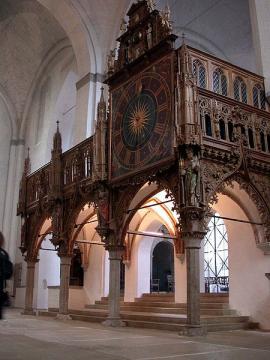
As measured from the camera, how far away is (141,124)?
1232 centimetres

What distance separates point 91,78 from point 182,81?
10.1 m

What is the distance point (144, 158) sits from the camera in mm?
11867

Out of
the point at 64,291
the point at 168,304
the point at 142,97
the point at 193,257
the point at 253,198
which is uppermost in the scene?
the point at 142,97

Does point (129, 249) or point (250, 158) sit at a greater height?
point (250, 158)

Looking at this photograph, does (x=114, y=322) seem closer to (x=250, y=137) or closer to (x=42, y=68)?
(x=250, y=137)

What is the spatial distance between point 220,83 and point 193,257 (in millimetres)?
4759

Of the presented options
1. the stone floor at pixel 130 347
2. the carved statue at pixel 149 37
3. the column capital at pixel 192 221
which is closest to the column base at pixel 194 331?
the stone floor at pixel 130 347

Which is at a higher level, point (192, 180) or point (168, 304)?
point (192, 180)

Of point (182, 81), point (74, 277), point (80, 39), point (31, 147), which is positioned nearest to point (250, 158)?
point (182, 81)

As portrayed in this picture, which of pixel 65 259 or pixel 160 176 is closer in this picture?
pixel 160 176

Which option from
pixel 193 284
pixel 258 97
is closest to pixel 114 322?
pixel 193 284

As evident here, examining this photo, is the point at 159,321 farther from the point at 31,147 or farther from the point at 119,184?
the point at 31,147

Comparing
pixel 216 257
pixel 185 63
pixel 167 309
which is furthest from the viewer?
pixel 216 257

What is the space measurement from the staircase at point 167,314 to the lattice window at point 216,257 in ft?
16.8
